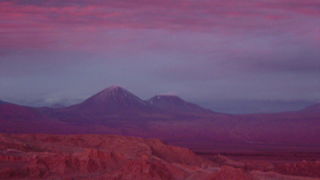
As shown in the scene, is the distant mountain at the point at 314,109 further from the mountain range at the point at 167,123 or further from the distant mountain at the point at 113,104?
the distant mountain at the point at 113,104

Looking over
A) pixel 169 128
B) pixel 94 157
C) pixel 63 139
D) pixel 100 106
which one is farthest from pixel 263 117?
pixel 94 157

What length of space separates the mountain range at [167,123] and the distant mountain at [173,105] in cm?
27

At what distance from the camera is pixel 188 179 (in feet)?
100

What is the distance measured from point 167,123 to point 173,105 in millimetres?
40222

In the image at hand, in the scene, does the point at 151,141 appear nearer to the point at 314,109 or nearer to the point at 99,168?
the point at 99,168

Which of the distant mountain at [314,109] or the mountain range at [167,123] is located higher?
the distant mountain at [314,109]

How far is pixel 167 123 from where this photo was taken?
128m

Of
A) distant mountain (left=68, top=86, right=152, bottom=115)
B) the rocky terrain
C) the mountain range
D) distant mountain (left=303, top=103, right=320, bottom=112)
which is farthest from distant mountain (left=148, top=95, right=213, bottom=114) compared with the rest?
the rocky terrain

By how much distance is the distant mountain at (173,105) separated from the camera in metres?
160

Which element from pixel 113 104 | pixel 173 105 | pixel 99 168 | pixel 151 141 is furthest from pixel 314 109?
pixel 99 168

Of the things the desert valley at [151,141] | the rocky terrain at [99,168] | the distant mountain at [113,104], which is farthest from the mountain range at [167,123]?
the rocky terrain at [99,168]

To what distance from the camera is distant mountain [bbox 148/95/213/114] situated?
159625 mm

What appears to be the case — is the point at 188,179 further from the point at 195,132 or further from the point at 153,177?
the point at 195,132

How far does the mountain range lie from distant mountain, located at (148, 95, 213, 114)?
0.27 metres
